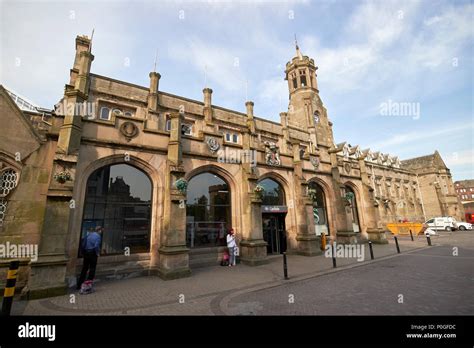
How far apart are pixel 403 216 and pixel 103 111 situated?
5256cm

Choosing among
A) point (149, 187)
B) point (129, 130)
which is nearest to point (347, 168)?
point (149, 187)

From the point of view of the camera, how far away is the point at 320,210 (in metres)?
17.9

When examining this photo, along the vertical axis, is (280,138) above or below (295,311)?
above

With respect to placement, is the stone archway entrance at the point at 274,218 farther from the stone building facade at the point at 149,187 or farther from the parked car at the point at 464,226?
the parked car at the point at 464,226

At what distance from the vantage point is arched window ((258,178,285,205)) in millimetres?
15031

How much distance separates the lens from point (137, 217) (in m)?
10.4

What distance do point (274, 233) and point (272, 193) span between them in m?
2.96

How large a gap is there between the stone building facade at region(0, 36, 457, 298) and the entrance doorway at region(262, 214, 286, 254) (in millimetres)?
76

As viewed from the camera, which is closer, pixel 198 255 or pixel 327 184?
pixel 198 255

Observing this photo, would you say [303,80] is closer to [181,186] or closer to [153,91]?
[153,91]

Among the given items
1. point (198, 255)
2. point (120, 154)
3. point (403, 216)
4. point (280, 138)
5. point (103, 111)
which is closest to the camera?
point (120, 154)

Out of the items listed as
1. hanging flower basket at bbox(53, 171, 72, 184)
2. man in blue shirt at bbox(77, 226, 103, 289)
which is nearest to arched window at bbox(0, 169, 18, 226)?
hanging flower basket at bbox(53, 171, 72, 184)
